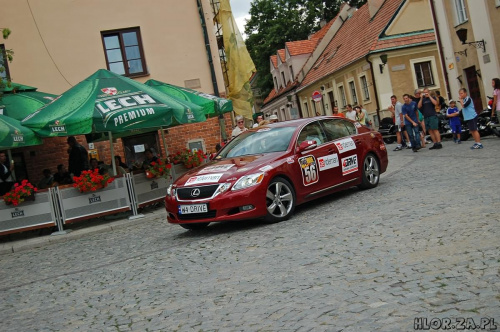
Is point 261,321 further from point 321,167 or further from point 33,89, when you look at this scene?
point 33,89

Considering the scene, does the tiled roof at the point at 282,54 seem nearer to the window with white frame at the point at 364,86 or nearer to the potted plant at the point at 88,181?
the window with white frame at the point at 364,86

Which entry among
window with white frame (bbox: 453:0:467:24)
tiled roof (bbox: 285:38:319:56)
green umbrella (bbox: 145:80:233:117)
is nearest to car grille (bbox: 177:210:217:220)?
green umbrella (bbox: 145:80:233:117)

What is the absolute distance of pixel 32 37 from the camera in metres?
19.6

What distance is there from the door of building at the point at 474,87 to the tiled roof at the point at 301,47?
28.1 meters

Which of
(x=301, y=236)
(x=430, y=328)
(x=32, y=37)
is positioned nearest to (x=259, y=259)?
(x=301, y=236)

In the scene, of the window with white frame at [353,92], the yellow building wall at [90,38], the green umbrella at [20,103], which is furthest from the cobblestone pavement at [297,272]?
the window with white frame at [353,92]

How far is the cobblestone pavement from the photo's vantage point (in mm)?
4397

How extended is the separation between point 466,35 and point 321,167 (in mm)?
16672

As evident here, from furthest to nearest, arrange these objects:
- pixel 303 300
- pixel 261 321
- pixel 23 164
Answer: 1. pixel 23 164
2. pixel 303 300
3. pixel 261 321

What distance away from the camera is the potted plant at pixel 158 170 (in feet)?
46.5

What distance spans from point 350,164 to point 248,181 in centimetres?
268

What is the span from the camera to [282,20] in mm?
59750

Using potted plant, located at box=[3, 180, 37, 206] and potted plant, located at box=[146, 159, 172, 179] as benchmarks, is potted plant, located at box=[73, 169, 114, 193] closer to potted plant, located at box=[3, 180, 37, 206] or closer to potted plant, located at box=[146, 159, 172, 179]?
potted plant, located at box=[3, 180, 37, 206]

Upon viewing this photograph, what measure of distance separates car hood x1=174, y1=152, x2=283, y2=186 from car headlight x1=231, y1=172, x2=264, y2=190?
0.07 meters
